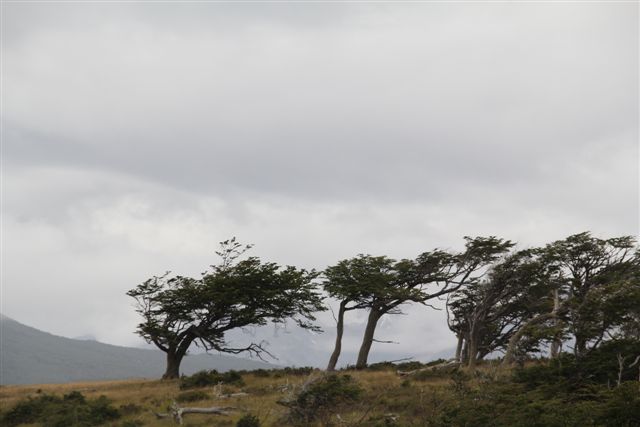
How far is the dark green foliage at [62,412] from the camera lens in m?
24.6

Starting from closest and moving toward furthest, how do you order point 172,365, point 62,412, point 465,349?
1. point 62,412
2. point 172,365
3. point 465,349

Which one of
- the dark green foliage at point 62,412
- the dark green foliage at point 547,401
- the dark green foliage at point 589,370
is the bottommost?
the dark green foliage at point 62,412

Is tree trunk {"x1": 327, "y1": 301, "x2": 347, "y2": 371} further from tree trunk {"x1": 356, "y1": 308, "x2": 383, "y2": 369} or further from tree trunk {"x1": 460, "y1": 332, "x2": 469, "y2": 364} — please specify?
tree trunk {"x1": 460, "y1": 332, "x2": 469, "y2": 364}

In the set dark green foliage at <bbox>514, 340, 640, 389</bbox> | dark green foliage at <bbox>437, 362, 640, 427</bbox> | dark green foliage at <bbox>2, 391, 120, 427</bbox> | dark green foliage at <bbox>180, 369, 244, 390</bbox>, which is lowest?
dark green foliage at <bbox>2, 391, 120, 427</bbox>

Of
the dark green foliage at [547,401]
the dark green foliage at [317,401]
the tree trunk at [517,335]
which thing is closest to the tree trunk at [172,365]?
the dark green foliage at [317,401]

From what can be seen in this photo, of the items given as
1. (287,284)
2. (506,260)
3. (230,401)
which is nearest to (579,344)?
(506,260)

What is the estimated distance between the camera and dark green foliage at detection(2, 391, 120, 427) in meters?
24.6

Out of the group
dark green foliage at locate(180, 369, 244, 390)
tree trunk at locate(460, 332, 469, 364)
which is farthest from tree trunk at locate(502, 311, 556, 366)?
dark green foliage at locate(180, 369, 244, 390)

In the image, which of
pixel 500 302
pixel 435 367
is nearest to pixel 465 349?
pixel 500 302

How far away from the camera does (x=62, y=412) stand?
87.7ft

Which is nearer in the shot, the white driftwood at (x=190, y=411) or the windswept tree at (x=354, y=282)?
the white driftwood at (x=190, y=411)

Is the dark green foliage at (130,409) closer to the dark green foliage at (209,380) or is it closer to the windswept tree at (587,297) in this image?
the dark green foliage at (209,380)

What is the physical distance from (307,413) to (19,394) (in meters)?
25.6

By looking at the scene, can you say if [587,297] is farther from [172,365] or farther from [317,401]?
[172,365]
